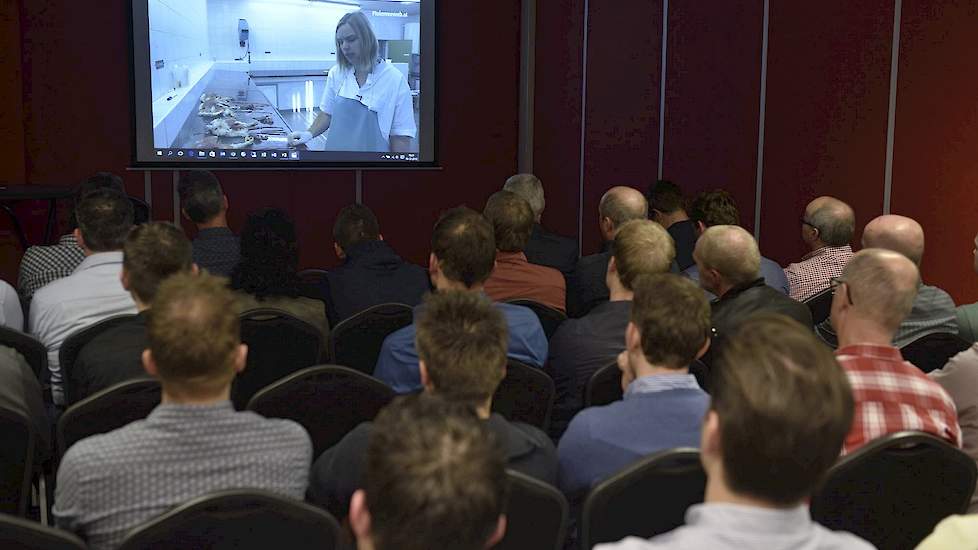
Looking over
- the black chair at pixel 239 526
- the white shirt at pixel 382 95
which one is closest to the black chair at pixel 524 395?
the black chair at pixel 239 526

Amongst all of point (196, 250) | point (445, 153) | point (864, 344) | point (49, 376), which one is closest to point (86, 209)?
point (49, 376)

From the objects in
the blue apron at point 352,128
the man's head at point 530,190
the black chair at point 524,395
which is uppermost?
the blue apron at point 352,128

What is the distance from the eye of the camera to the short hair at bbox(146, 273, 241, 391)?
204cm

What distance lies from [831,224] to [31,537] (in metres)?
4.26

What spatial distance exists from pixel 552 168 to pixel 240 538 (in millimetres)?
7613

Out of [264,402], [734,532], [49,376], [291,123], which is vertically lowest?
[49,376]

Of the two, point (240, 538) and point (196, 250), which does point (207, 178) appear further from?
point (240, 538)

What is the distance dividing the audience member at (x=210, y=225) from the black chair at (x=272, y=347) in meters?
1.25

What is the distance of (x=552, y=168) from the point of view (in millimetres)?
9141

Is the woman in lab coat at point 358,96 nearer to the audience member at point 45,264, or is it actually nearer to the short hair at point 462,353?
the audience member at point 45,264

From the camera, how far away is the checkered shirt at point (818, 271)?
4.85 m

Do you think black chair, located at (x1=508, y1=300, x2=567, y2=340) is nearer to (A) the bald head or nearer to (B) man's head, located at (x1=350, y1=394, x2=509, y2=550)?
(A) the bald head

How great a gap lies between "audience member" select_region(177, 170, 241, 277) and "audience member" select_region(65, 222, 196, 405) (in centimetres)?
150

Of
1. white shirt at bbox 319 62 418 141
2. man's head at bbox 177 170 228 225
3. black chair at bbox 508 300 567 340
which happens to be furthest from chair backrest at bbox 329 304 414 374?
white shirt at bbox 319 62 418 141
